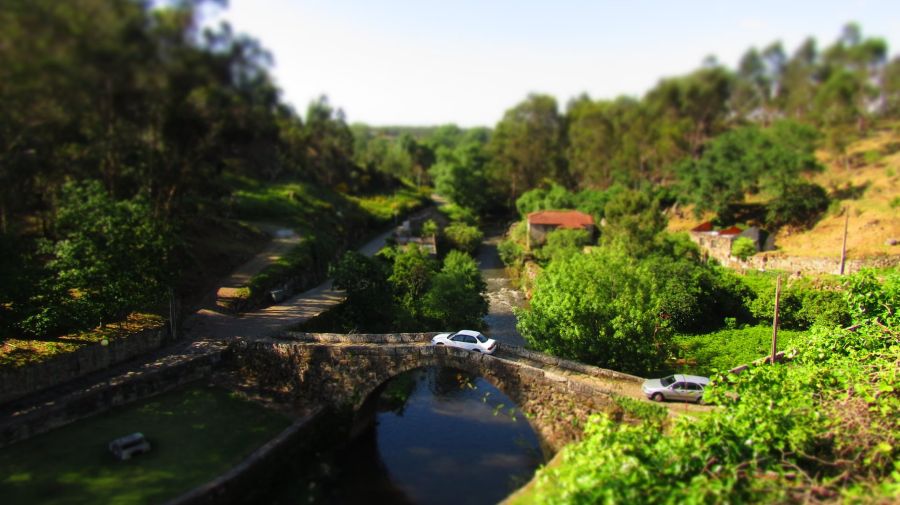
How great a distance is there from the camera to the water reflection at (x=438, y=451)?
2172 centimetres

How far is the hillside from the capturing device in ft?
160

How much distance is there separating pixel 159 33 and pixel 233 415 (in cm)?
1599

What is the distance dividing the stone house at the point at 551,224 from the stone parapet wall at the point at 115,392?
42.2 metres

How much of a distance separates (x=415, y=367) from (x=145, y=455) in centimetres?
1020

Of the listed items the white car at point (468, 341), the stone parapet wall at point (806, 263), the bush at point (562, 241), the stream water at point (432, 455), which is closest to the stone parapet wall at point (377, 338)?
the white car at point (468, 341)

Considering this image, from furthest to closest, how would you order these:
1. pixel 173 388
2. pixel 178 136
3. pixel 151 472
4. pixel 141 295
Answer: pixel 178 136, pixel 141 295, pixel 173 388, pixel 151 472

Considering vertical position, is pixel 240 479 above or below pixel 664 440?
below

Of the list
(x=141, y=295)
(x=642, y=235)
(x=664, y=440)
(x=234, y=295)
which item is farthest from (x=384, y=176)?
(x=664, y=440)

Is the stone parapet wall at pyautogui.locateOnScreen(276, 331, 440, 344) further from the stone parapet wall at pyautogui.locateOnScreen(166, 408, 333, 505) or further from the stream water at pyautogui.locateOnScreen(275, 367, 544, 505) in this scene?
the stream water at pyautogui.locateOnScreen(275, 367, 544, 505)

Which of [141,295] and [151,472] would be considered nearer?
[151,472]

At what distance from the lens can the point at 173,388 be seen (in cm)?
2527

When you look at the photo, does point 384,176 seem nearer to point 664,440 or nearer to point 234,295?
point 234,295

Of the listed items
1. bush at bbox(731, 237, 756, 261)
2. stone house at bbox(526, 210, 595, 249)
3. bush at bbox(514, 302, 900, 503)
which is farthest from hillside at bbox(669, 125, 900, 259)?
bush at bbox(514, 302, 900, 503)

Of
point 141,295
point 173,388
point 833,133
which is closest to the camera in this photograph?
point 173,388
